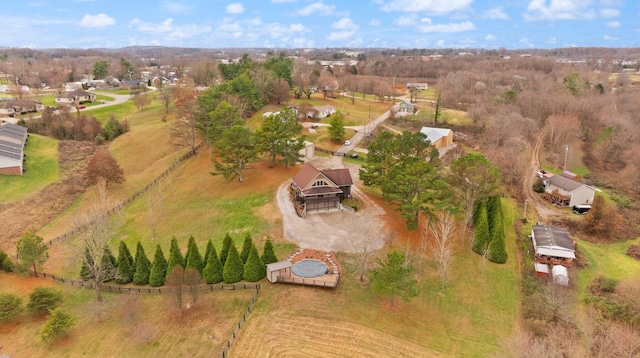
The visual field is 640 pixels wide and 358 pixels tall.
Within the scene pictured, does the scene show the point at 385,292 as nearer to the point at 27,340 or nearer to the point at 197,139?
the point at 27,340

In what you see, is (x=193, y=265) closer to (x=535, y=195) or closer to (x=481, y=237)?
(x=481, y=237)

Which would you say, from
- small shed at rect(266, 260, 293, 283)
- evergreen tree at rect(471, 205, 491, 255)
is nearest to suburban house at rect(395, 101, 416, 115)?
evergreen tree at rect(471, 205, 491, 255)

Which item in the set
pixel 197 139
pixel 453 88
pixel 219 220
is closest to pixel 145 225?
pixel 219 220

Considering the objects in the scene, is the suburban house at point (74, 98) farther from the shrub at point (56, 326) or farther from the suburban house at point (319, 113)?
the shrub at point (56, 326)

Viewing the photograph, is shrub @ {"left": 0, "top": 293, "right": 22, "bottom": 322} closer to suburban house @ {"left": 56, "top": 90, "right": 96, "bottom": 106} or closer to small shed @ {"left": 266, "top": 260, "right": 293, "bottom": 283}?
small shed @ {"left": 266, "top": 260, "right": 293, "bottom": 283}

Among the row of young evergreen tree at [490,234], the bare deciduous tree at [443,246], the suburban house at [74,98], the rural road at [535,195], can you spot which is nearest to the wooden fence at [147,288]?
Answer: the bare deciduous tree at [443,246]

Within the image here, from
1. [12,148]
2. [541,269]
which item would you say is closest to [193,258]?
[541,269]
